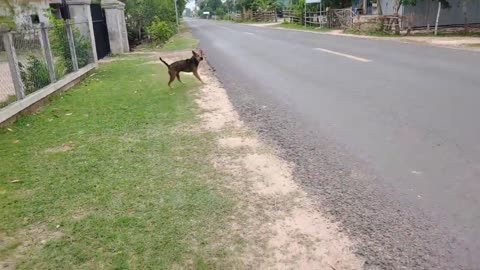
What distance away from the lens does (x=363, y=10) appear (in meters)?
36.2

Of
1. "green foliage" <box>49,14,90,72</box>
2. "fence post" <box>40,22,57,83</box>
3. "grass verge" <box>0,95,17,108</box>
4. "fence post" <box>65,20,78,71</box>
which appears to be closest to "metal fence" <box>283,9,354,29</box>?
"green foliage" <box>49,14,90,72</box>

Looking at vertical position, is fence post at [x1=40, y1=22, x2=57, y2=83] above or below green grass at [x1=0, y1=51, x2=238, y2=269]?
above

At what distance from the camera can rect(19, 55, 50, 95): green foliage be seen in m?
7.84

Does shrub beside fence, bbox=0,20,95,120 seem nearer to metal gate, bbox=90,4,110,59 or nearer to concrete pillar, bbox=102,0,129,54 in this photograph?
metal gate, bbox=90,4,110,59

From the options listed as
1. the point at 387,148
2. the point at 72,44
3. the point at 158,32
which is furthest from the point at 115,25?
the point at 387,148

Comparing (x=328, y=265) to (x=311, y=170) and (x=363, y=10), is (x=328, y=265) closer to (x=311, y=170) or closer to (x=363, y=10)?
(x=311, y=170)

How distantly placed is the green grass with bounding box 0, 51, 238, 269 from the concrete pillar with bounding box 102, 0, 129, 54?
38.2 ft

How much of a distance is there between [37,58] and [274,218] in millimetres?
7222

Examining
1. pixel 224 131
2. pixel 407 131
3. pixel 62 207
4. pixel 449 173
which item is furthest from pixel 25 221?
pixel 407 131

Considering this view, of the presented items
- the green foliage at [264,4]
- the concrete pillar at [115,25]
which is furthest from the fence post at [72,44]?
the green foliage at [264,4]

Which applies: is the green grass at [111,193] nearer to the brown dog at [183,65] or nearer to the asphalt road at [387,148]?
the asphalt road at [387,148]

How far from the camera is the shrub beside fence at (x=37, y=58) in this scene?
23.1ft

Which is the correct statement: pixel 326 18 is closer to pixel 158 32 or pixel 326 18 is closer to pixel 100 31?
pixel 158 32

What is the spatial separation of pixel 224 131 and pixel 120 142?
1.41 meters
